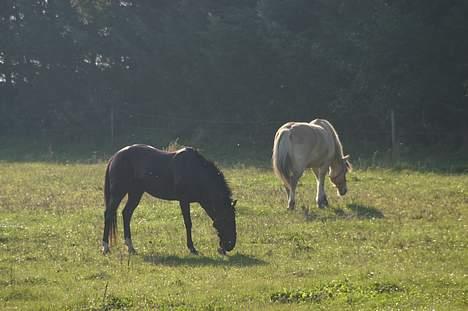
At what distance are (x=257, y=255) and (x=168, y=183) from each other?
5.78ft

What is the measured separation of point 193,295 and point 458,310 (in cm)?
255

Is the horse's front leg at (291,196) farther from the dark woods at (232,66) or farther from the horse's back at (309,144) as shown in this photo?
the dark woods at (232,66)

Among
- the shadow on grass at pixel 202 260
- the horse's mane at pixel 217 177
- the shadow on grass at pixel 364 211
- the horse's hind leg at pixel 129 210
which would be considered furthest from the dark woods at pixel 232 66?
the shadow on grass at pixel 202 260

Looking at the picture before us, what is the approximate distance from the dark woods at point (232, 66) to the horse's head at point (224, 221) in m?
16.1

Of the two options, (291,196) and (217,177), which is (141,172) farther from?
(291,196)

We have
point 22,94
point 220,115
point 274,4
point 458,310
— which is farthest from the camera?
point 22,94

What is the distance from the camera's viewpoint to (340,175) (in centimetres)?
1612

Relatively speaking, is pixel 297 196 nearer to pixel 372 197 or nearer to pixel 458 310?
pixel 372 197

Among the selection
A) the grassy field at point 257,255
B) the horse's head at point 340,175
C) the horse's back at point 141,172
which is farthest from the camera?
the horse's head at point 340,175

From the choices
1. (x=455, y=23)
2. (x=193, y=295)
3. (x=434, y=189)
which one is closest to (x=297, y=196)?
(x=434, y=189)

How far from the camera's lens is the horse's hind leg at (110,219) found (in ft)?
36.4

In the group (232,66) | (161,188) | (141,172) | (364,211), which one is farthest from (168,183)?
(232,66)

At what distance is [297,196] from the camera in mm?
16297

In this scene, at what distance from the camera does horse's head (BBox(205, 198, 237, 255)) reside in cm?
1078
